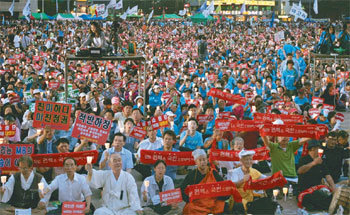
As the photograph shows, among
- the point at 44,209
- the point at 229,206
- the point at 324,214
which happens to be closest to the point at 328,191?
the point at 324,214

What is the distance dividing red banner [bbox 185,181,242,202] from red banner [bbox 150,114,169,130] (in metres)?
2.83

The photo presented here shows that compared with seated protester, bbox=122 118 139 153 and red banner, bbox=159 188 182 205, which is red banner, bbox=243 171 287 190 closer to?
red banner, bbox=159 188 182 205

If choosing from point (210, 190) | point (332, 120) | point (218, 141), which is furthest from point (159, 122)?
point (332, 120)

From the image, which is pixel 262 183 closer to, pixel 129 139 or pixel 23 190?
pixel 23 190

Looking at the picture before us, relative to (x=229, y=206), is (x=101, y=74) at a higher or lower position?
higher

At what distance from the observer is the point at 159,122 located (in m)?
9.28

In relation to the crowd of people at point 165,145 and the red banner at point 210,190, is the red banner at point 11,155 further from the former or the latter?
the red banner at point 210,190

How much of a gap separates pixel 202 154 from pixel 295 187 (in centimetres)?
204

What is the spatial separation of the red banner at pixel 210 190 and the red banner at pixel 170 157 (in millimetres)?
1124

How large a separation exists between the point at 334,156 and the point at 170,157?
8.35 ft

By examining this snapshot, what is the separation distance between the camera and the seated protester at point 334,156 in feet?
26.8

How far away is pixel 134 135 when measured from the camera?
8.99m

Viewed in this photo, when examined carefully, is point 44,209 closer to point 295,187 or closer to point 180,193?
point 180,193

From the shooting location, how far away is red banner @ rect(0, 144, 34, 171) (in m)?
7.04
